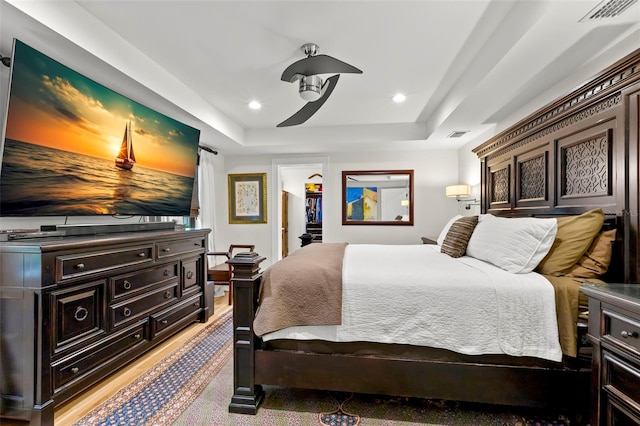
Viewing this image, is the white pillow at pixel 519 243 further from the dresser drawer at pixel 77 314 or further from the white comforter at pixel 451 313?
the dresser drawer at pixel 77 314

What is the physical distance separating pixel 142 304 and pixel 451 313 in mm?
2315

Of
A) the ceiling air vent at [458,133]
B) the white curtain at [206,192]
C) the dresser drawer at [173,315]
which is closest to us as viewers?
the dresser drawer at [173,315]

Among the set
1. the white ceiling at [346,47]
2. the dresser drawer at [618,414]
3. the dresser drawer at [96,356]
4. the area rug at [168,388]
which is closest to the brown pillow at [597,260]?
the dresser drawer at [618,414]

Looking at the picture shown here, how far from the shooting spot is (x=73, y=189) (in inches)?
79.4

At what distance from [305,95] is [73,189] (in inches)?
69.5

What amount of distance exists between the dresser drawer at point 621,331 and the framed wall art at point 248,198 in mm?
4367

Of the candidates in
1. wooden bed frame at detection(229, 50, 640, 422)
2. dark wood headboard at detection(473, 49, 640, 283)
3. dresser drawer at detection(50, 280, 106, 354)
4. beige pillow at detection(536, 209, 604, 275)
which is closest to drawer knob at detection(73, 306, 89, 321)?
dresser drawer at detection(50, 280, 106, 354)

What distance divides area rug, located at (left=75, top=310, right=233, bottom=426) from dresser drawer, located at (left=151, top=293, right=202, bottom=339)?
0.23 meters

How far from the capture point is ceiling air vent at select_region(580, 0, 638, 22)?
1386 mm

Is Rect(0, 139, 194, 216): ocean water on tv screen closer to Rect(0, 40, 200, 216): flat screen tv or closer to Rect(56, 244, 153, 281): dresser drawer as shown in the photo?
Rect(0, 40, 200, 216): flat screen tv

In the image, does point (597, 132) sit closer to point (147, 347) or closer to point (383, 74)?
point (383, 74)

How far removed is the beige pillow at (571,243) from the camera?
170 centimetres

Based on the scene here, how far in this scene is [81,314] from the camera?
1870 millimetres

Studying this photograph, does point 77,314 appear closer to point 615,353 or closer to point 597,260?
point 615,353
